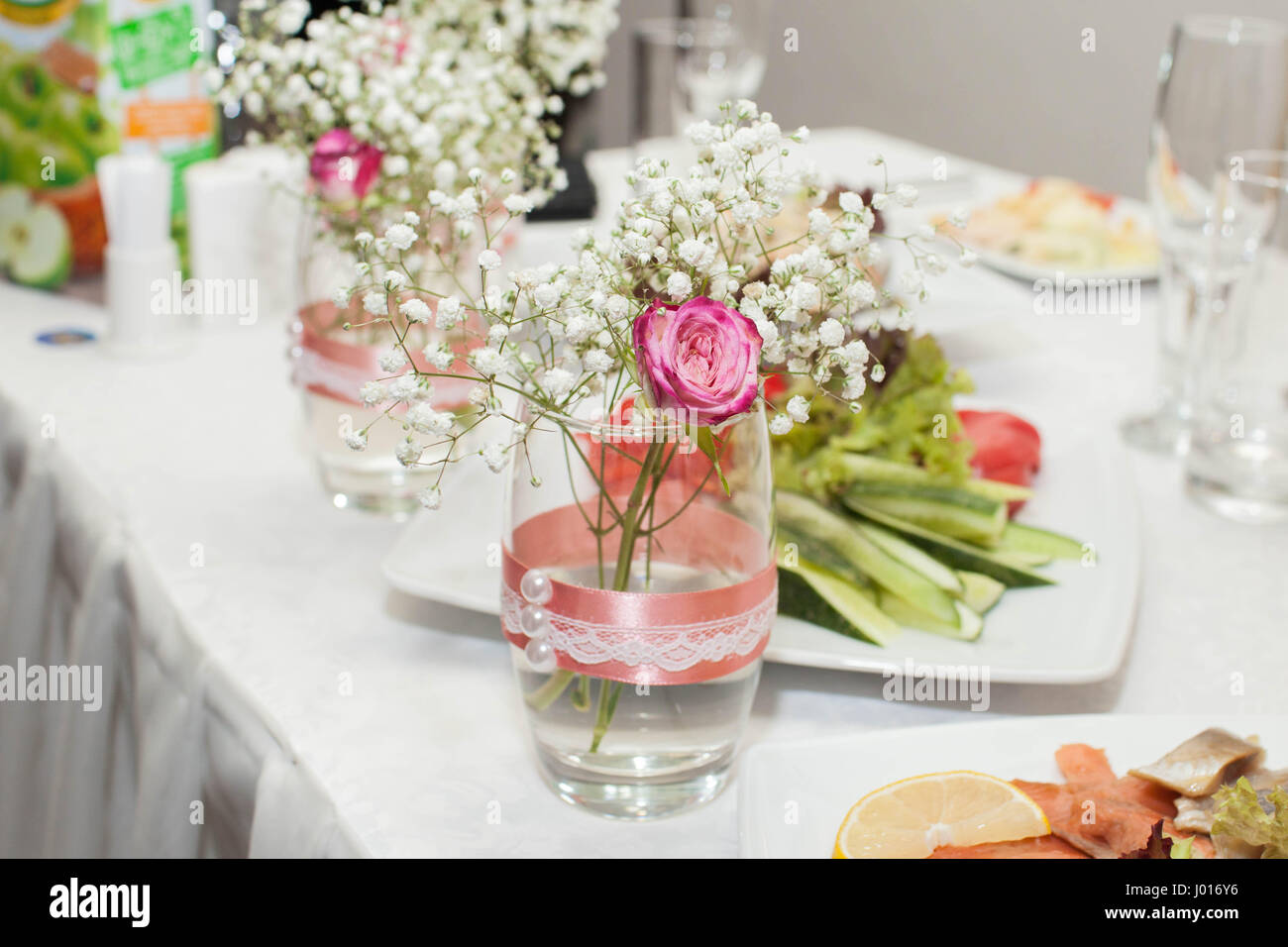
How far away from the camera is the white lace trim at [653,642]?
28.8 inches

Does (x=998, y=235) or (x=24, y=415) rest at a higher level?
(x=998, y=235)

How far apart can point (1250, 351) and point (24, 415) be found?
4.73ft

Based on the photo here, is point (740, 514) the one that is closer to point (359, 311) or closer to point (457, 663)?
point (457, 663)

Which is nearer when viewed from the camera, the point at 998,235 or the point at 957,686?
the point at 957,686

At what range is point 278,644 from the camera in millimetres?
973

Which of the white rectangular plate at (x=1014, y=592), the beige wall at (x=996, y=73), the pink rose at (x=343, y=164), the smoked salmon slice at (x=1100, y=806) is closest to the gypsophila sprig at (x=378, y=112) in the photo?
the pink rose at (x=343, y=164)

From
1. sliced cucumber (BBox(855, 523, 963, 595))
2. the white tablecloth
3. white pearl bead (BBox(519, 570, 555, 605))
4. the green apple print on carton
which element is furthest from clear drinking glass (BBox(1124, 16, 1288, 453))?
the green apple print on carton

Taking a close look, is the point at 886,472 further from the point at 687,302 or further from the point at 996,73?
the point at 996,73

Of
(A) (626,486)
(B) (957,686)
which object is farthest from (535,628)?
(B) (957,686)

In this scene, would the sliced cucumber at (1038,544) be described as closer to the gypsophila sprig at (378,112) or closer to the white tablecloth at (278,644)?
the white tablecloth at (278,644)

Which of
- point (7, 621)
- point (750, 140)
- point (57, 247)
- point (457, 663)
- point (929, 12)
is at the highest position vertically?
point (929, 12)

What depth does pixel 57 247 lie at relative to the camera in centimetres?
172

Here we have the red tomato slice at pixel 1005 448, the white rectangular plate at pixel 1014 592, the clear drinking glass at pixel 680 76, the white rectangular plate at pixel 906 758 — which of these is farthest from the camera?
the clear drinking glass at pixel 680 76

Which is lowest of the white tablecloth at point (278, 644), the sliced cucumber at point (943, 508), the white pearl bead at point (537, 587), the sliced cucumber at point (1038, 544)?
the white tablecloth at point (278, 644)
